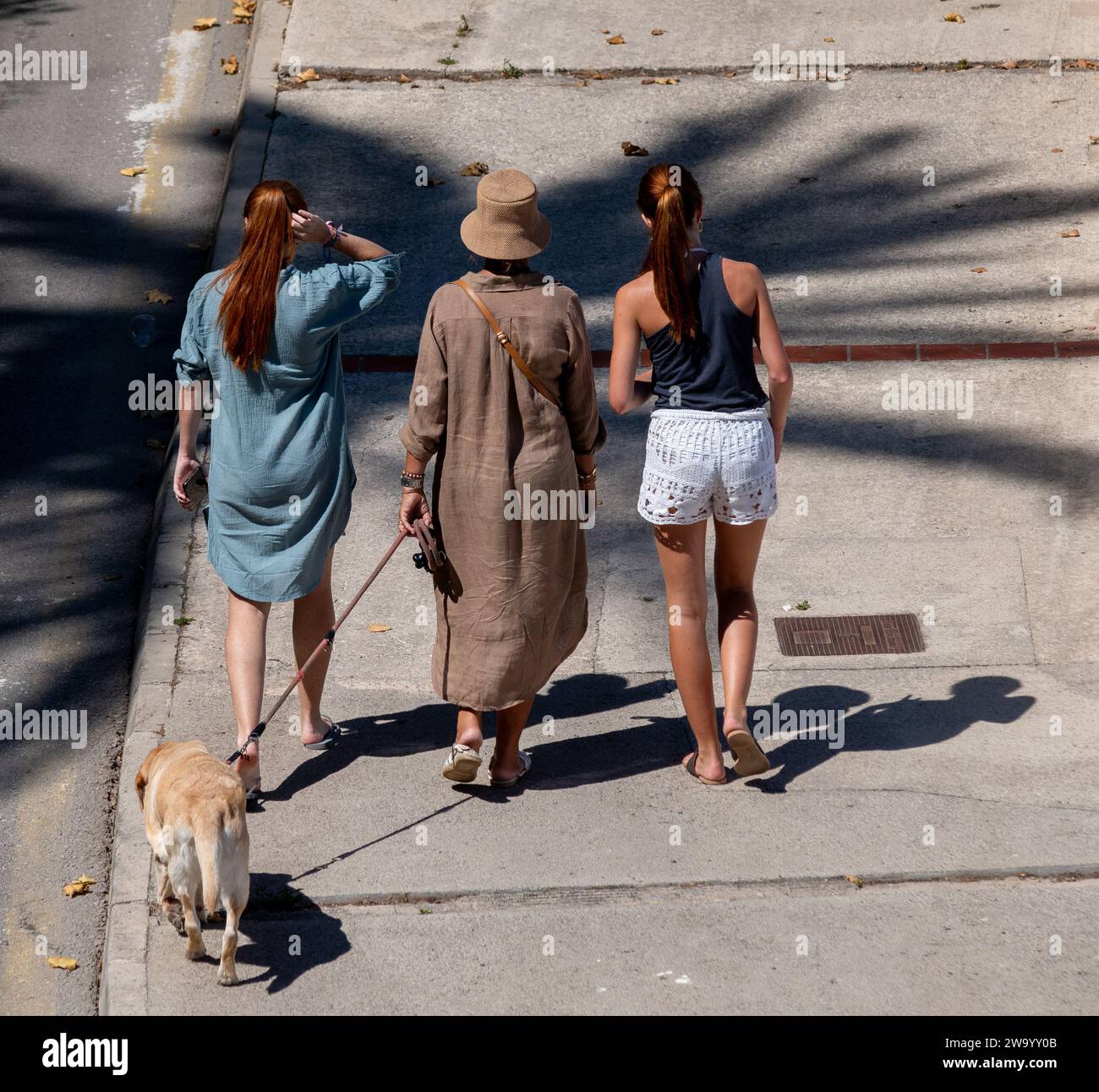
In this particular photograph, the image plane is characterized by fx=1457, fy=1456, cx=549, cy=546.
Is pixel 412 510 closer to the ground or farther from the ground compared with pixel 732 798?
farther from the ground

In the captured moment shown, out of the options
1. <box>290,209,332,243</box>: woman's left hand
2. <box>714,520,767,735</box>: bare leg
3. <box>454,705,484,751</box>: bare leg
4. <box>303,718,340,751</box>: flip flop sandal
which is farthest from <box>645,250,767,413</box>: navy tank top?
<box>303,718,340,751</box>: flip flop sandal

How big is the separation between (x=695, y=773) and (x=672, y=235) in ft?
5.97

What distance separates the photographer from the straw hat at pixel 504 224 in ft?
14.4

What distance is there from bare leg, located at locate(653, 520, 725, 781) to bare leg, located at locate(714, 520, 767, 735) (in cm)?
7

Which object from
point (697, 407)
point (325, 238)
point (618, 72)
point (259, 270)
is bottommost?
point (697, 407)

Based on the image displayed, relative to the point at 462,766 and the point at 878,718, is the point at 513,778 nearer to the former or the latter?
the point at 462,766

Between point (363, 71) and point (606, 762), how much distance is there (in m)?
7.39

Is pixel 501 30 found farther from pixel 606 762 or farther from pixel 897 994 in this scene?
pixel 897 994

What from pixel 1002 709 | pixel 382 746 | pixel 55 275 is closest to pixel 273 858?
pixel 382 746

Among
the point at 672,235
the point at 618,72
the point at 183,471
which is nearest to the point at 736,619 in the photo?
the point at 672,235

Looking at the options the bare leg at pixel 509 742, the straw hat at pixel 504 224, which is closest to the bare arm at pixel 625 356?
the straw hat at pixel 504 224

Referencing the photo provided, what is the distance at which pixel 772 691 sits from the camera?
18.2 feet

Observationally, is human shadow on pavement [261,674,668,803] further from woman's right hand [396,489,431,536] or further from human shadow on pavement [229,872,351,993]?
woman's right hand [396,489,431,536]

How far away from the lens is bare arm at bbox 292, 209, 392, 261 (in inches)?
175
